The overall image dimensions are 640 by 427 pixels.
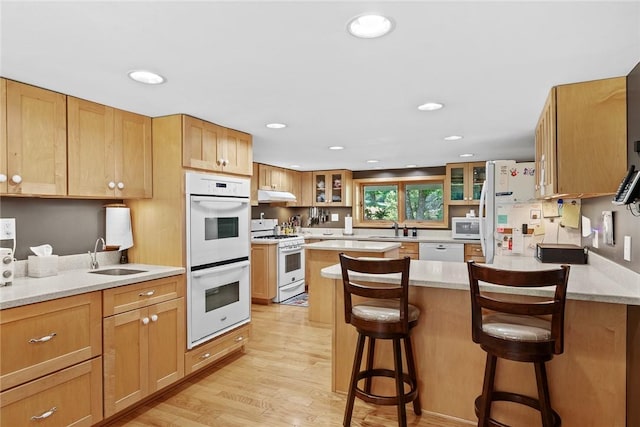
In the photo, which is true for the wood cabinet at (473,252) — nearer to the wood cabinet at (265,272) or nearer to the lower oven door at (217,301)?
the wood cabinet at (265,272)

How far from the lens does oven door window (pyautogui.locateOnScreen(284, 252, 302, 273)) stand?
5.42 meters

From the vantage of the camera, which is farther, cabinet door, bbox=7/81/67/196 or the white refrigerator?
the white refrigerator

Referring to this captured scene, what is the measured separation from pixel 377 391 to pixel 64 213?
2.58 metres

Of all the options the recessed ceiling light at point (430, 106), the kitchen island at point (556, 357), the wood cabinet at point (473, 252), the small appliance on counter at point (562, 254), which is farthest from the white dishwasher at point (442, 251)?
the recessed ceiling light at point (430, 106)

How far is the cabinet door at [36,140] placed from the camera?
2.06 m

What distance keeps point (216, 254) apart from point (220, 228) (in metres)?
0.22

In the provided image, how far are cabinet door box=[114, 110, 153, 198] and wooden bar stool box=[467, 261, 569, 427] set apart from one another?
7.91 ft

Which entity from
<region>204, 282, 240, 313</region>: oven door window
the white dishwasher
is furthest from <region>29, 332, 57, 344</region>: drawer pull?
the white dishwasher

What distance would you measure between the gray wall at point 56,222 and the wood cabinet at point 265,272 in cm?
247

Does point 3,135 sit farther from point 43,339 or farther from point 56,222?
point 43,339

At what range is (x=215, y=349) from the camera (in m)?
3.03

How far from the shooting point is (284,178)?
629cm

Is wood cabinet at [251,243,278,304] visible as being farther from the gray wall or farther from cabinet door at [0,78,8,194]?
cabinet door at [0,78,8,194]

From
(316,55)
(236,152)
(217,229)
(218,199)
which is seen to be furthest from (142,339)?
(316,55)
